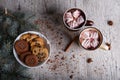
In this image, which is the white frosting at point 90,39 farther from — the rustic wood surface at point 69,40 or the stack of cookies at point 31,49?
the stack of cookies at point 31,49

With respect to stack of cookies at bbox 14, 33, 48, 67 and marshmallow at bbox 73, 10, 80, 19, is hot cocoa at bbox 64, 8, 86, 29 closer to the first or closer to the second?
marshmallow at bbox 73, 10, 80, 19

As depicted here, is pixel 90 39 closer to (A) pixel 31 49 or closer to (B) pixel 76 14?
(B) pixel 76 14

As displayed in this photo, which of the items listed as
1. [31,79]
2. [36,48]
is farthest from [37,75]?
[36,48]

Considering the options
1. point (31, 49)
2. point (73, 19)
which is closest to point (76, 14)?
point (73, 19)

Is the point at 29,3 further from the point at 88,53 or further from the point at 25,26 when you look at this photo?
the point at 88,53

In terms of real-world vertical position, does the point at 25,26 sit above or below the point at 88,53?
above

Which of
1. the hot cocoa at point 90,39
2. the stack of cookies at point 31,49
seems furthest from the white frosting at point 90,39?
the stack of cookies at point 31,49

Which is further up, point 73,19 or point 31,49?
point 73,19
